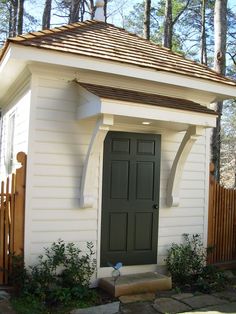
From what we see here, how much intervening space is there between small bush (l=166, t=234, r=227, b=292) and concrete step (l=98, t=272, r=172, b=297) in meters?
0.39

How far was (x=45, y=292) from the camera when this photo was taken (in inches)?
222

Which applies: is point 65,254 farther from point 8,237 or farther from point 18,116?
point 18,116

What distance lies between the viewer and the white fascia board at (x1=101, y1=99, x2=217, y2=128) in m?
5.70

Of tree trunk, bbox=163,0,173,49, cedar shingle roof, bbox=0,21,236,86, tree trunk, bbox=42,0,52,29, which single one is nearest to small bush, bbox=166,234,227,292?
cedar shingle roof, bbox=0,21,236,86

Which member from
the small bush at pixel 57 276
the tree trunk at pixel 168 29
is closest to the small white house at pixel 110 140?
the small bush at pixel 57 276

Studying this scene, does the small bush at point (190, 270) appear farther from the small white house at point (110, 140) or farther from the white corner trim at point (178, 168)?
the white corner trim at point (178, 168)

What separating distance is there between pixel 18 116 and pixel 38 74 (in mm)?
1323

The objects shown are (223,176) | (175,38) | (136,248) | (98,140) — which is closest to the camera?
(98,140)

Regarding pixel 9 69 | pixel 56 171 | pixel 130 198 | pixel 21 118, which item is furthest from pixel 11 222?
pixel 9 69

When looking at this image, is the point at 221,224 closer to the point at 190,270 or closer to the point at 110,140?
the point at 190,270

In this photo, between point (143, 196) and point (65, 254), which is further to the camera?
point (143, 196)

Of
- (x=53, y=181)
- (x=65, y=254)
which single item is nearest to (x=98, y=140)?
(x=53, y=181)

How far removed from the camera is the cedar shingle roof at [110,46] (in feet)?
19.8

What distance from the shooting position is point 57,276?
6055 mm
